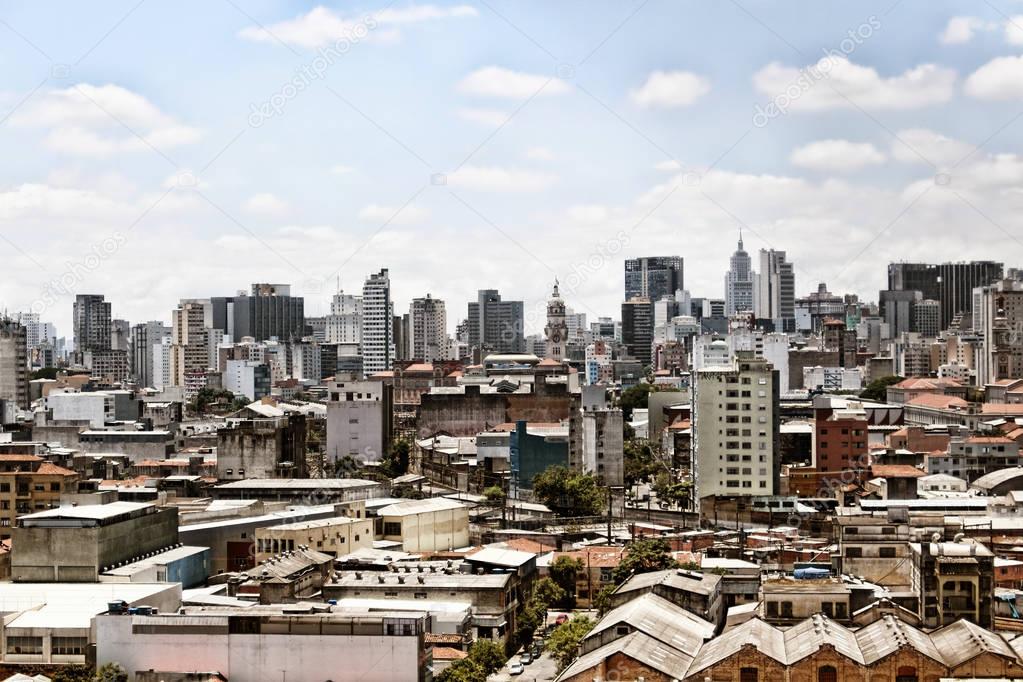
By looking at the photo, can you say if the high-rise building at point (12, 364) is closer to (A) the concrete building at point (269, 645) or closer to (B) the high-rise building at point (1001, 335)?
(B) the high-rise building at point (1001, 335)

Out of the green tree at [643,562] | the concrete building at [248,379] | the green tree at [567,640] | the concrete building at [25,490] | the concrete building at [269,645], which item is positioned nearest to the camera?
the concrete building at [269,645]

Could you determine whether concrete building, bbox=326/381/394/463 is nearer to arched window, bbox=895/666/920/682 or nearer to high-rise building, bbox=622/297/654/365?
arched window, bbox=895/666/920/682

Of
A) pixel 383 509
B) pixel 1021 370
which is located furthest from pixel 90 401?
pixel 1021 370

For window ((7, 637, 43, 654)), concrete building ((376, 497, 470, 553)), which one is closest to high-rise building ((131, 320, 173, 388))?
concrete building ((376, 497, 470, 553))


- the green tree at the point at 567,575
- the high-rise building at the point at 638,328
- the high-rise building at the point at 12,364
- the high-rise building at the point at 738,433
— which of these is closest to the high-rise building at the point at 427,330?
the high-rise building at the point at 638,328

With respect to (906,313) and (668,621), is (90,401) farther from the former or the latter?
(906,313)
